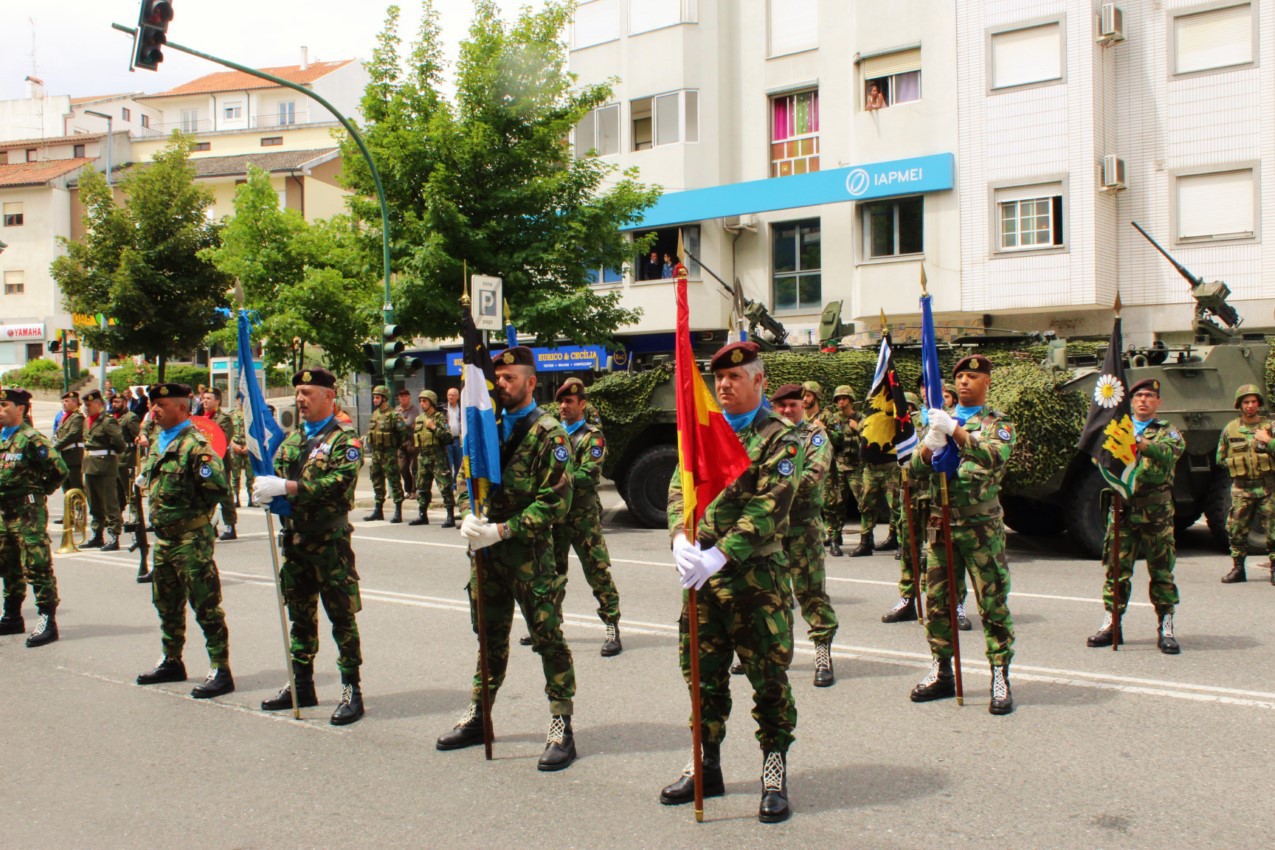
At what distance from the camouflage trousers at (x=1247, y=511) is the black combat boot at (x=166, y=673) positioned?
857 centimetres

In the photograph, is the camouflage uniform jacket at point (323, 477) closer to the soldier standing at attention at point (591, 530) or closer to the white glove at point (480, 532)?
the white glove at point (480, 532)

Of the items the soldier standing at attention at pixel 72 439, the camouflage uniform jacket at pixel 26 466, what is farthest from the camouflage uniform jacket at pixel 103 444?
the camouflage uniform jacket at pixel 26 466

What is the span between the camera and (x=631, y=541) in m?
12.7

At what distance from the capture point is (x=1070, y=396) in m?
11.0

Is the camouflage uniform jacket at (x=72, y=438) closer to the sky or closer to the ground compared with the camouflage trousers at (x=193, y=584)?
closer to the sky

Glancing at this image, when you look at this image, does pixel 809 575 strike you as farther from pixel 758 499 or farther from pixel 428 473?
pixel 428 473

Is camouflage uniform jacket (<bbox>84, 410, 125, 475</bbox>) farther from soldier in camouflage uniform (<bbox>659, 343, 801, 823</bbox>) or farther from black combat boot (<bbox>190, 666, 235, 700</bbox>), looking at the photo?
soldier in camouflage uniform (<bbox>659, 343, 801, 823</bbox>)

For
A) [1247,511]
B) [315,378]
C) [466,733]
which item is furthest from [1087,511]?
[315,378]

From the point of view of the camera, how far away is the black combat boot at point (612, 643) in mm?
7289

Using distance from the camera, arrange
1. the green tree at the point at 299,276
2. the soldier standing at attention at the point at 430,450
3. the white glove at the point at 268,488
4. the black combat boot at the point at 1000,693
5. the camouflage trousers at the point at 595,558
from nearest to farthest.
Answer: the white glove at the point at 268,488
the black combat boot at the point at 1000,693
the camouflage trousers at the point at 595,558
the soldier standing at attention at the point at 430,450
the green tree at the point at 299,276

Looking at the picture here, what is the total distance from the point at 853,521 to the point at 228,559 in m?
7.59

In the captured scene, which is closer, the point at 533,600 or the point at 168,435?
the point at 533,600

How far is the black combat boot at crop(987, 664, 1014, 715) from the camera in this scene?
226 inches

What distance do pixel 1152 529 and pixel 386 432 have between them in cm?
1056
